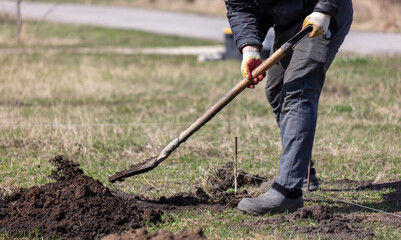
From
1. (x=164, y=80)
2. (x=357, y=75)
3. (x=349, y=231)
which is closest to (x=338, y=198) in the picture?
(x=349, y=231)

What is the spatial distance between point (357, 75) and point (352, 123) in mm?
3103

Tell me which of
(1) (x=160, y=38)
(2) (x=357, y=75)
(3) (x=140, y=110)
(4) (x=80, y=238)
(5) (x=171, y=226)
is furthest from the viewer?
(1) (x=160, y=38)

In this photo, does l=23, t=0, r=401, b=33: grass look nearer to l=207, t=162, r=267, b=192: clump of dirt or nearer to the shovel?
l=207, t=162, r=267, b=192: clump of dirt

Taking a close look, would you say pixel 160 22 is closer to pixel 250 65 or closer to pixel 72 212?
pixel 250 65

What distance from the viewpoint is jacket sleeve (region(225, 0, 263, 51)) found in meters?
4.39

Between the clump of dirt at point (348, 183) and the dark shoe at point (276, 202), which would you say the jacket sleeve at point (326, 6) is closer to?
the dark shoe at point (276, 202)

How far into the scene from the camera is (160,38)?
60.1ft

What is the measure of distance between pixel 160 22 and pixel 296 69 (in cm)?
1935

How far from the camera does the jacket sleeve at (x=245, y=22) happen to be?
439 centimetres

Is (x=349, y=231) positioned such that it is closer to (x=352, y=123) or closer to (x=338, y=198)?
(x=338, y=198)

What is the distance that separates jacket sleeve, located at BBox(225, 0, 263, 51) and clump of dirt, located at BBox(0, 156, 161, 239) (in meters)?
1.35

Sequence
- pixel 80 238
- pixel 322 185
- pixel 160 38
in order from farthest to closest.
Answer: pixel 160 38
pixel 322 185
pixel 80 238

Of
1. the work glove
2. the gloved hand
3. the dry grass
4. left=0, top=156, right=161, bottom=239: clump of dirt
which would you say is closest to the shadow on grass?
the work glove

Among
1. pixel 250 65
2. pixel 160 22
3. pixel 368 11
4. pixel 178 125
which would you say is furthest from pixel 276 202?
pixel 160 22
